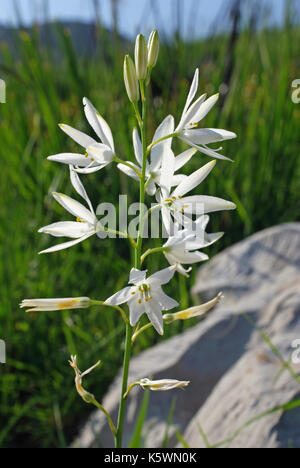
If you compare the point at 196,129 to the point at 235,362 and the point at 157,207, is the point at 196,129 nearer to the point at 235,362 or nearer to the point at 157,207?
the point at 157,207

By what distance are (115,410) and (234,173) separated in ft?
5.24

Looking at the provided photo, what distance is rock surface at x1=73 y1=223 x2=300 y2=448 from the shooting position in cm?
148

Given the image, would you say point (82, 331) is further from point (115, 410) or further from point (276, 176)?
point (276, 176)

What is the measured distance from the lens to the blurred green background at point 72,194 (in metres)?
2.21

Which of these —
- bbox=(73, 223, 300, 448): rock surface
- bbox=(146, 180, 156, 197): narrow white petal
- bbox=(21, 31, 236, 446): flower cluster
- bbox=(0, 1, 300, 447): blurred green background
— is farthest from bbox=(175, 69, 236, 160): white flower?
bbox=(0, 1, 300, 447): blurred green background

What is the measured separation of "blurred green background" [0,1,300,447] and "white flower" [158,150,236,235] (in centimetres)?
126

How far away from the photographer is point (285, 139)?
3.03 metres

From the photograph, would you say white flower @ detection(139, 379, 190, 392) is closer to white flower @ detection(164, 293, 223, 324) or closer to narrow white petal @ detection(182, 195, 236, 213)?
white flower @ detection(164, 293, 223, 324)

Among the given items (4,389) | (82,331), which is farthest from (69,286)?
(4,389)

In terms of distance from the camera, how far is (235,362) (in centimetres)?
188

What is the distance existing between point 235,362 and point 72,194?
1552 mm

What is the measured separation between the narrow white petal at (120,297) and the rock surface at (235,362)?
74 centimetres

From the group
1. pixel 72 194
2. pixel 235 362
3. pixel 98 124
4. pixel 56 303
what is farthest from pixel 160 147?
pixel 72 194

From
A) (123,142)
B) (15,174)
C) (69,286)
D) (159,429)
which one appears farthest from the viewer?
(15,174)
